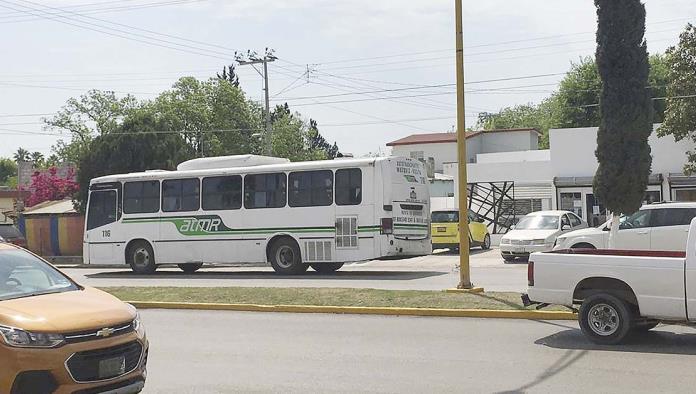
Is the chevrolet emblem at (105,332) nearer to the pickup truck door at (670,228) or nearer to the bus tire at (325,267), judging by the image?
the pickup truck door at (670,228)

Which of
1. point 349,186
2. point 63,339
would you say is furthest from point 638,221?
point 63,339

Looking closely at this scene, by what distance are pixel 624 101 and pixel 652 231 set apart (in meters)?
5.33

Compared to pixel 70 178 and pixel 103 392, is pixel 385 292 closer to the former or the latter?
pixel 103 392

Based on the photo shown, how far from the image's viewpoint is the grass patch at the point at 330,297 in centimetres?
1349

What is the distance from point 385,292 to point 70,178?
4264 centimetres

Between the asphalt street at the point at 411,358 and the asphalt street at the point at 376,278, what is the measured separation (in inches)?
197

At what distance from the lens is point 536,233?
2445 cm

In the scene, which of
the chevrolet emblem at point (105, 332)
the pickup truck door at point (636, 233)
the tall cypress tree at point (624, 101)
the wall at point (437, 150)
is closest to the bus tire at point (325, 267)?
the pickup truck door at point (636, 233)

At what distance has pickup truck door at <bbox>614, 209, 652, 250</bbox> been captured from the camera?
18422mm

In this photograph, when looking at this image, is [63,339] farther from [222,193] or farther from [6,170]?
[6,170]

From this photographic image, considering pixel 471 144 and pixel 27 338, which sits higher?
pixel 471 144

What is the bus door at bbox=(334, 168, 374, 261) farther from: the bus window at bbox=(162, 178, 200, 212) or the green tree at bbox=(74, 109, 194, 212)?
the green tree at bbox=(74, 109, 194, 212)

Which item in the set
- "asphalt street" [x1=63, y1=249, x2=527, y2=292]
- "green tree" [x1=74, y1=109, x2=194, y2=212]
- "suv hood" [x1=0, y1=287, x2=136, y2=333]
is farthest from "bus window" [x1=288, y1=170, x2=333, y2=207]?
"green tree" [x1=74, y1=109, x2=194, y2=212]

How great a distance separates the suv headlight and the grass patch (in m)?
8.11
